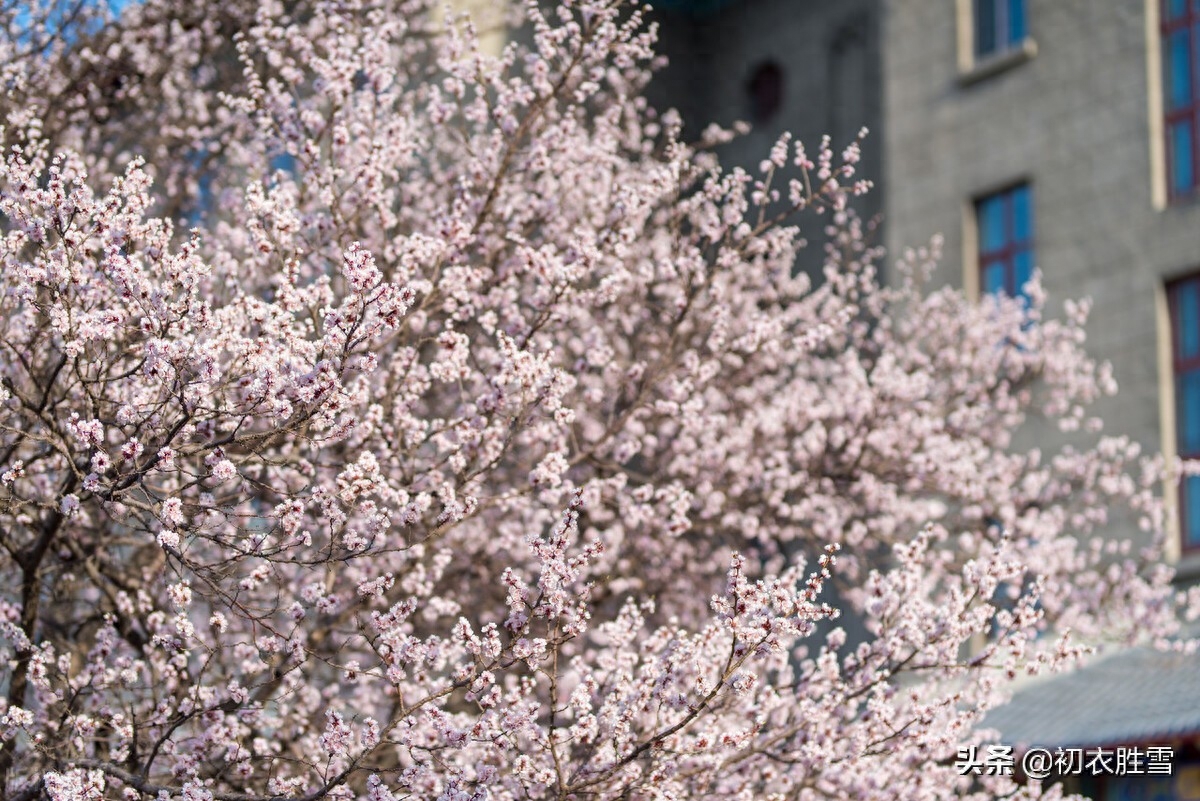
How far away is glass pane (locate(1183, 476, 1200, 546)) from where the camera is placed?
2016 cm

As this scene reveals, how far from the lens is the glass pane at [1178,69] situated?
21578 millimetres

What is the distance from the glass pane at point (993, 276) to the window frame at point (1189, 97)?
8.57 ft

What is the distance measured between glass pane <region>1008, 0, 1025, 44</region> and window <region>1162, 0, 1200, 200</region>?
2.74m

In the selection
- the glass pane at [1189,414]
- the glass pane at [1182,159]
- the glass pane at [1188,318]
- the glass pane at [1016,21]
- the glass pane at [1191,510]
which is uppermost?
the glass pane at [1016,21]

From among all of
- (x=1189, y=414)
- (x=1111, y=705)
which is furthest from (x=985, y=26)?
(x=1111, y=705)

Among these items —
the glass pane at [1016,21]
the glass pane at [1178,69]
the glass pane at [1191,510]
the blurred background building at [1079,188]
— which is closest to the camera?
the blurred background building at [1079,188]

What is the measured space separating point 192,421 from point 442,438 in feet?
7.74

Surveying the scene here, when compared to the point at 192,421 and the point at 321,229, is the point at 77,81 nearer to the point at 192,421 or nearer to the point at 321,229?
the point at 321,229

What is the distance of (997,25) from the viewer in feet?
81.1

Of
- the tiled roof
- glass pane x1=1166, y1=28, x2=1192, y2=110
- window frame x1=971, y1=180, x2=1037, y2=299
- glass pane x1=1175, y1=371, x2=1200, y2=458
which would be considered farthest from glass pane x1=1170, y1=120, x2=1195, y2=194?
the tiled roof

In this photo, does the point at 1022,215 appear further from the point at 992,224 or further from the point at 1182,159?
the point at 1182,159

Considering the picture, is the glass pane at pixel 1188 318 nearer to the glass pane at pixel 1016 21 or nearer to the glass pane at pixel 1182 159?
the glass pane at pixel 1182 159

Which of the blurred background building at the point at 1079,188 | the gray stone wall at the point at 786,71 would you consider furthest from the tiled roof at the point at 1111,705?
the gray stone wall at the point at 786,71

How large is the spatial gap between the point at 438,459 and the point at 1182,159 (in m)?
15.2
